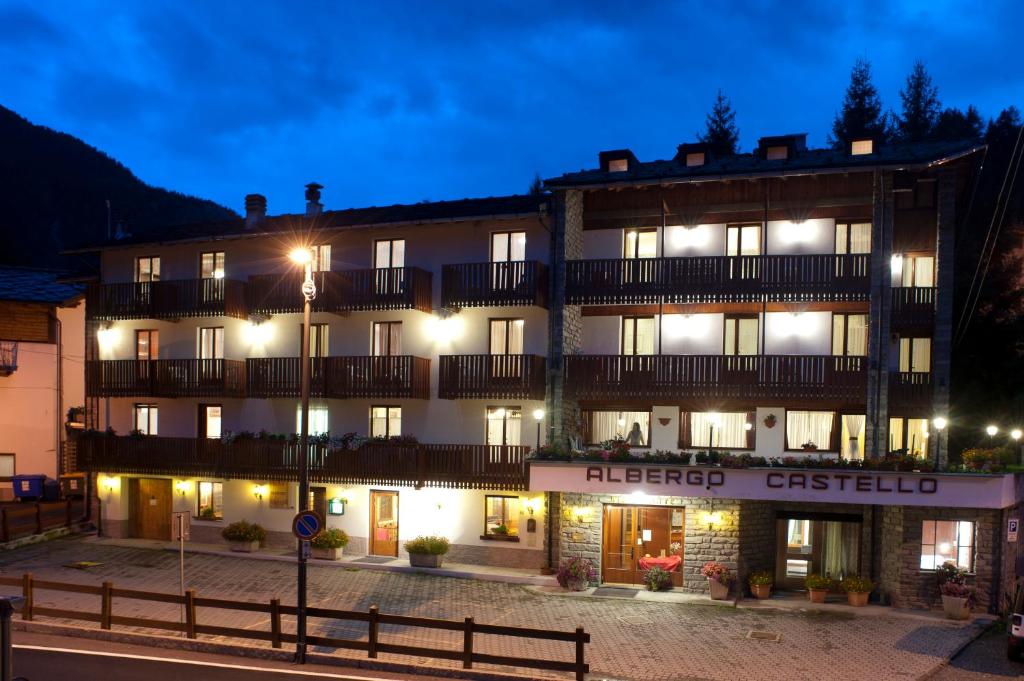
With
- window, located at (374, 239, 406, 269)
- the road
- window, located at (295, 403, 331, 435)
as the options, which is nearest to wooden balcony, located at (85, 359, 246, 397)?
window, located at (295, 403, 331, 435)

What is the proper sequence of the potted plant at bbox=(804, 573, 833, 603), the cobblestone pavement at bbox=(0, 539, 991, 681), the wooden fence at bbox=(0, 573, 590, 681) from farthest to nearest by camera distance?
the potted plant at bbox=(804, 573, 833, 603) < the cobblestone pavement at bbox=(0, 539, 991, 681) < the wooden fence at bbox=(0, 573, 590, 681)

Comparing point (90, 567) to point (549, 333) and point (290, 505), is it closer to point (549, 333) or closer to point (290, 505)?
point (290, 505)

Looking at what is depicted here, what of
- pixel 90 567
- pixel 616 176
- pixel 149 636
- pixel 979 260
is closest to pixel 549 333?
pixel 616 176

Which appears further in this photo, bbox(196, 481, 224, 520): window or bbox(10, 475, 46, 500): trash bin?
bbox(10, 475, 46, 500): trash bin

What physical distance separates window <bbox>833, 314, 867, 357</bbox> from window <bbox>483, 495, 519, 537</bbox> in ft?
37.3

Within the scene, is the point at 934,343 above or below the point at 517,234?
below

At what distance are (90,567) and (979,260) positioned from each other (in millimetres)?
37382

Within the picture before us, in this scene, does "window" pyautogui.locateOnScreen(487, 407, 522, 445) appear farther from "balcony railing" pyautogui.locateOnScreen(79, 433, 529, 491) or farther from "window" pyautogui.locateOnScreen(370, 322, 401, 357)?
"window" pyautogui.locateOnScreen(370, 322, 401, 357)

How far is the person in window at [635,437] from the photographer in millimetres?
27531

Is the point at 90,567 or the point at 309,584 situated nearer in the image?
the point at 309,584

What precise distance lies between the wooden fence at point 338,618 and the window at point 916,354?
15.4m

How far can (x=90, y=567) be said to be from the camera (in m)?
26.5

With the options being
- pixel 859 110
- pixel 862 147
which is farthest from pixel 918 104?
pixel 862 147

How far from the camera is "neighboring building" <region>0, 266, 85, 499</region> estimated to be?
3697cm
